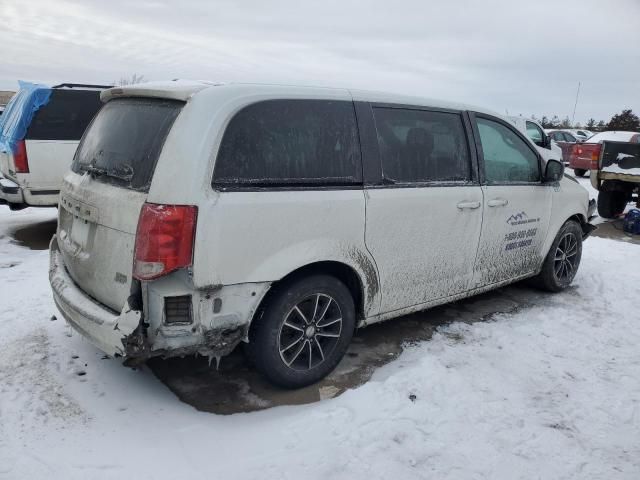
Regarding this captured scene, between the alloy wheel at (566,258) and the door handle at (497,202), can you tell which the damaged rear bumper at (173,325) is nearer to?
the door handle at (497,202)

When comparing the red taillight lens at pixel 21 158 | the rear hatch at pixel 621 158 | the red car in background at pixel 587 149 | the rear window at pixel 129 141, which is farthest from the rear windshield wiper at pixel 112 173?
the red car in background at pixel 587 149

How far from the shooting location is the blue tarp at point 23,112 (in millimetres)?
6730

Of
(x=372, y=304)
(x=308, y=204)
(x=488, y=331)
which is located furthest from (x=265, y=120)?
(x=488, y=331)

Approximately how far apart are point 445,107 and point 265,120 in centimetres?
168

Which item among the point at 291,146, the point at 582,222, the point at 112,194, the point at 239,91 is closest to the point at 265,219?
the point at 291,146

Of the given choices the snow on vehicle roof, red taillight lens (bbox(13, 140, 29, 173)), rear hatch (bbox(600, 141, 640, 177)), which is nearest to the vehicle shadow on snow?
red taillight lens (bbox(13, 140, 29, 173))

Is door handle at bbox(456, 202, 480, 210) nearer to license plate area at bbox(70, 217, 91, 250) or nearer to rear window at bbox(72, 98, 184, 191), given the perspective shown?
rear window at bbox(72, 98, 184, 191)

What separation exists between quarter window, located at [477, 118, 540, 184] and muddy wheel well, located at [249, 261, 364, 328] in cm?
154

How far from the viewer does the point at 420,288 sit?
12.6ft

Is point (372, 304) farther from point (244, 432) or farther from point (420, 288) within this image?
point (244, 432)

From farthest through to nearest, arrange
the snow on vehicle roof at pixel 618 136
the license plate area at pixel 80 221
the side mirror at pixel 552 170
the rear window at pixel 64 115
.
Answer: the snow on vehicle roof at pixel 618 136
the rear window at pixel 64 115
the side mirror at pixel 552 170
the license plate area at pixel 80 221

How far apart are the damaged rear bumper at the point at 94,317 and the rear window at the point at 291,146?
866 millimetres

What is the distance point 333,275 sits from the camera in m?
3.43

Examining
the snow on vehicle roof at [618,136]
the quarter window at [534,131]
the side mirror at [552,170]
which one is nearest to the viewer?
the side mirror at [552,170]
